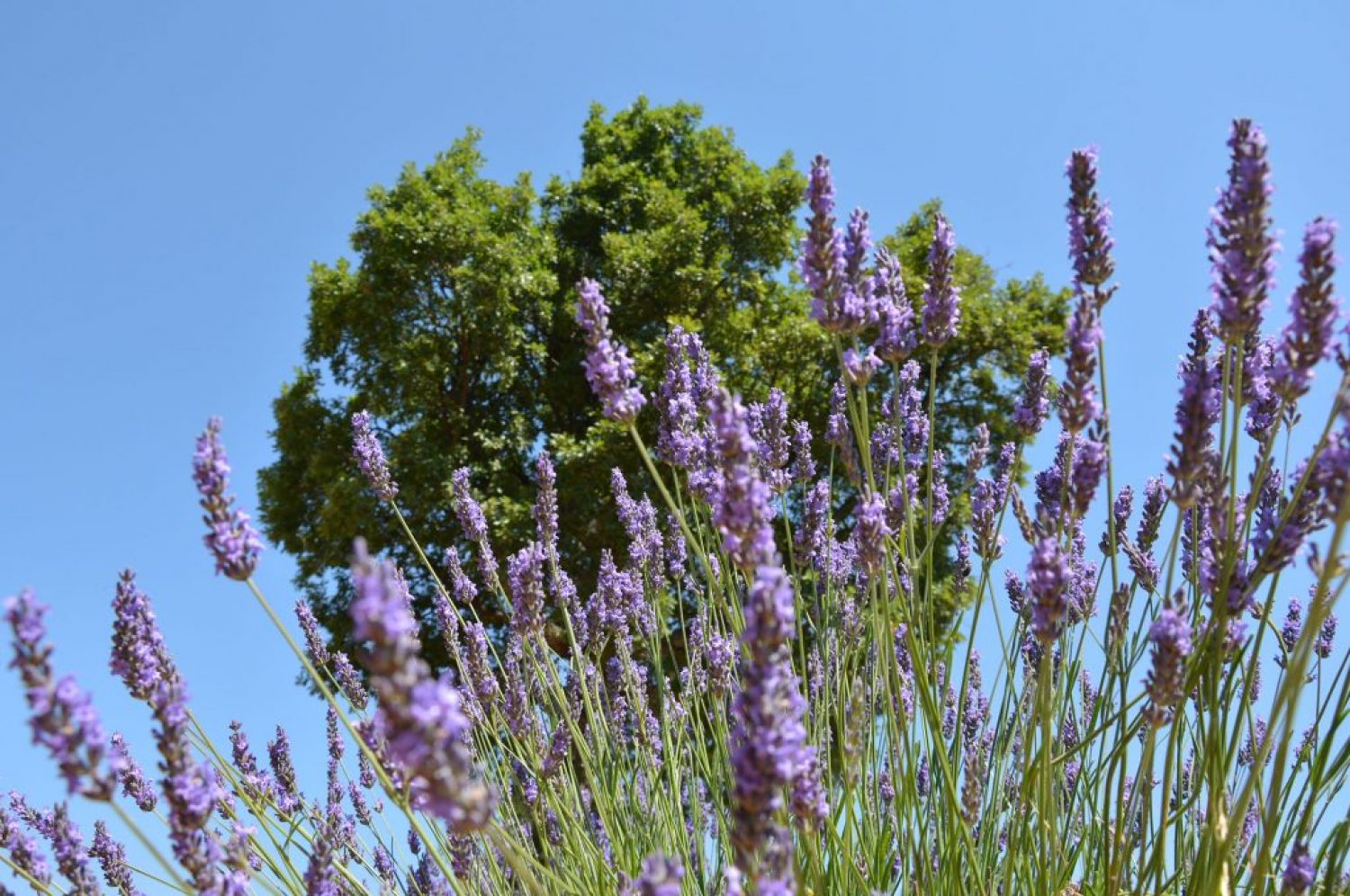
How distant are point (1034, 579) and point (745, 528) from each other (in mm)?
522

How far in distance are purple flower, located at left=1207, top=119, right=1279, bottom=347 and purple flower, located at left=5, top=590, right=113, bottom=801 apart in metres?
1.70

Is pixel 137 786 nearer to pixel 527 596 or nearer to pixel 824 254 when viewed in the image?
pixel 527 596

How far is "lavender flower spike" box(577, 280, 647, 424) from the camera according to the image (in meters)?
2.09

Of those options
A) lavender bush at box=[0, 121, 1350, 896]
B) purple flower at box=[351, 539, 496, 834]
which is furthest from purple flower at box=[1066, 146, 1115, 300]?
purple flower at box=[351, 539, 496, 834]

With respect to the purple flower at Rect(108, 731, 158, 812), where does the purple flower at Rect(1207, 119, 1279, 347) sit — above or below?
above

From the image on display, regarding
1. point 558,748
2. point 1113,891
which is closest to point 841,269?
point 1113,891

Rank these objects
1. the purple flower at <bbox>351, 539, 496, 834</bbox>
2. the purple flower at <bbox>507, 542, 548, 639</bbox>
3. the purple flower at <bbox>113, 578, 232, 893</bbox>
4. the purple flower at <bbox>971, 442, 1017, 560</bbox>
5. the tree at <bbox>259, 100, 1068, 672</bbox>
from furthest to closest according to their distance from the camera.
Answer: the tree at <bbox>259, 100, 1068, 672</bbox> < the purple flower at <bbox>507, 542, 548, 639</bbox> < the purple flower at <bbox>971, 442, 1017, 560</bbox> < the purple flower at <bbox>113, 578, 232, 893</bbox> < the purple flower at <bbox>351, 539, 496, 834</bbox>

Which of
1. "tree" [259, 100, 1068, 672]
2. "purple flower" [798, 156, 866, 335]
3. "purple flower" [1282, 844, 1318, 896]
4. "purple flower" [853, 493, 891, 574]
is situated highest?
"tree" [259, 100, 1068, 672]

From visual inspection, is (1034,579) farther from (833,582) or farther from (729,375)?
(729,375)

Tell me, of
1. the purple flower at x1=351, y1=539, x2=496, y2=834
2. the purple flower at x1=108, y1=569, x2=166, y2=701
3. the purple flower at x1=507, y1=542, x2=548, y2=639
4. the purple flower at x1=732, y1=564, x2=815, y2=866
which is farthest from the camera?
the purple flower at x1=507, y1=542, x2=548, y2=639

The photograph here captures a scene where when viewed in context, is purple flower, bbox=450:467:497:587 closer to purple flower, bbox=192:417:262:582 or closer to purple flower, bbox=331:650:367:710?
purple flower, bbox=331:650:367:710

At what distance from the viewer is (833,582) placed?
13.9 ft

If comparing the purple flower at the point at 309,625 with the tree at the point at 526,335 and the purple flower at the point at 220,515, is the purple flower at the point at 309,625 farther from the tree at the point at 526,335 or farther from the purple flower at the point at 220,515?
the tree at the point at 526,335

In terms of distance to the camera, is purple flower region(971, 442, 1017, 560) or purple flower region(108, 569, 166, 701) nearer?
purple flower region(108, 569, 166, 701)
